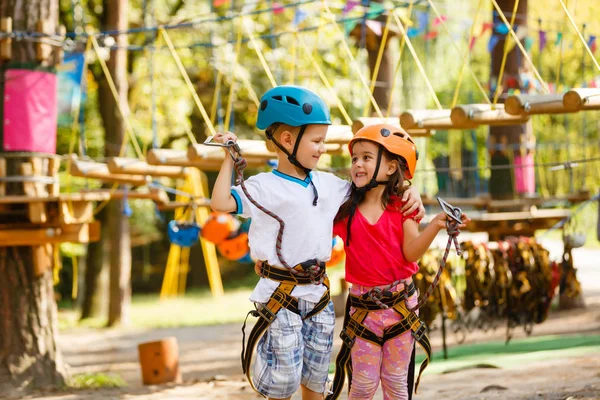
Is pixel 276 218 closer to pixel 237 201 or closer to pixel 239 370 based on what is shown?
pixel 237 201

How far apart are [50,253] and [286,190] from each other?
13.5 feet

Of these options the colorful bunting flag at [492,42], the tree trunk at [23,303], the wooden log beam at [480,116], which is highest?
the colorful bunting flag at [492,42]

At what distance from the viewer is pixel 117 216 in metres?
12.7

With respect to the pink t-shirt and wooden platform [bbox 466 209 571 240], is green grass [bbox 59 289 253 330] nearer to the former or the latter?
wooden platform [bbox 466 209 571 240]

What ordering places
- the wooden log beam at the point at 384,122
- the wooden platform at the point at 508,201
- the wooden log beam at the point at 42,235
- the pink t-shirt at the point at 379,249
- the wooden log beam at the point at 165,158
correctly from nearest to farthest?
the pink t-shirt at the point at 379,249, the wooden log beam at the point at 384,122, the wooden log beam at the point at 165,158, the wooden log beam at the point at 42,235, the wooden platform at the point at 508,201

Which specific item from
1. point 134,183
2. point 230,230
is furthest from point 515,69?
point 134,183

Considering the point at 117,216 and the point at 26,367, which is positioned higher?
the point at 117,216

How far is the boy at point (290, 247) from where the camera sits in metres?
3.48

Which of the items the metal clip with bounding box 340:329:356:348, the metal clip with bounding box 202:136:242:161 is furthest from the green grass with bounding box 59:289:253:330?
the metal clip with bounding box 202:136:242:161

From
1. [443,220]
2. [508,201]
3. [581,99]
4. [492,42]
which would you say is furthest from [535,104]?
[492,42]

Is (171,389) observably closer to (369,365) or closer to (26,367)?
(26,367)

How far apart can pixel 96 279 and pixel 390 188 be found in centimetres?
1123

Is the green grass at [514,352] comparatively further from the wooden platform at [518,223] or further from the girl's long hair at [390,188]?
the girl's long hair at [390,188]

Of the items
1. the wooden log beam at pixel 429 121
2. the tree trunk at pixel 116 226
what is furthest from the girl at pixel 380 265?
the tree trunk at pixel 116 226
